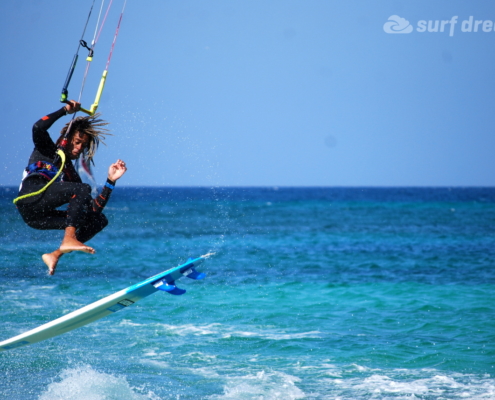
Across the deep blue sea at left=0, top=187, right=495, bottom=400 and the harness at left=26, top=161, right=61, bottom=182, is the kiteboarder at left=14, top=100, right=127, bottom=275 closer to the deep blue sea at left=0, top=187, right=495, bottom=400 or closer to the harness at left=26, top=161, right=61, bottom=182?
the harness at left=26, top=161, right=61, bottom=182

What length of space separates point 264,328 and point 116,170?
524 cm

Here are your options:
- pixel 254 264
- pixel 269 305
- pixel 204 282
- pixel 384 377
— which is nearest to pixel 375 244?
pixel 254 264

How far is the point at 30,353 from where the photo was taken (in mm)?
8750

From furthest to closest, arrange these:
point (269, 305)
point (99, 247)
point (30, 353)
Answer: point (99, 247) → point (269, 305) → point (30, 353)

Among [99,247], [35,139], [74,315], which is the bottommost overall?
[99,247]

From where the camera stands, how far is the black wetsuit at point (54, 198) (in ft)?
19.1

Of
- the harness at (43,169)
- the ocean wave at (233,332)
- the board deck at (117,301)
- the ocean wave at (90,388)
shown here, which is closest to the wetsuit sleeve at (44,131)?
the harness at (43,169)

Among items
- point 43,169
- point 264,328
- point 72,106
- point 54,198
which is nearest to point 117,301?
point 54,198

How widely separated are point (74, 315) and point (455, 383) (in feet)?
16.2

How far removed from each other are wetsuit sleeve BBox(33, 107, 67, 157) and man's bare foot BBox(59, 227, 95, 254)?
881 mm

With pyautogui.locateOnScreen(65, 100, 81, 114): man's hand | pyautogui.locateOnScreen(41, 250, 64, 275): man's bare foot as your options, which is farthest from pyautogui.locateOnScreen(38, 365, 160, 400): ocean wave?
pyautogui.locateOnScreen(65, 100, 81, 114): man's hand

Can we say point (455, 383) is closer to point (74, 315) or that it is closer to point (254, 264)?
point (74, 315)

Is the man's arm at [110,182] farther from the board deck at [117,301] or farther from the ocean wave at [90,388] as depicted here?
the ocean wave at [90,388]

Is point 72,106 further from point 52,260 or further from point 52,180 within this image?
point 52,260
